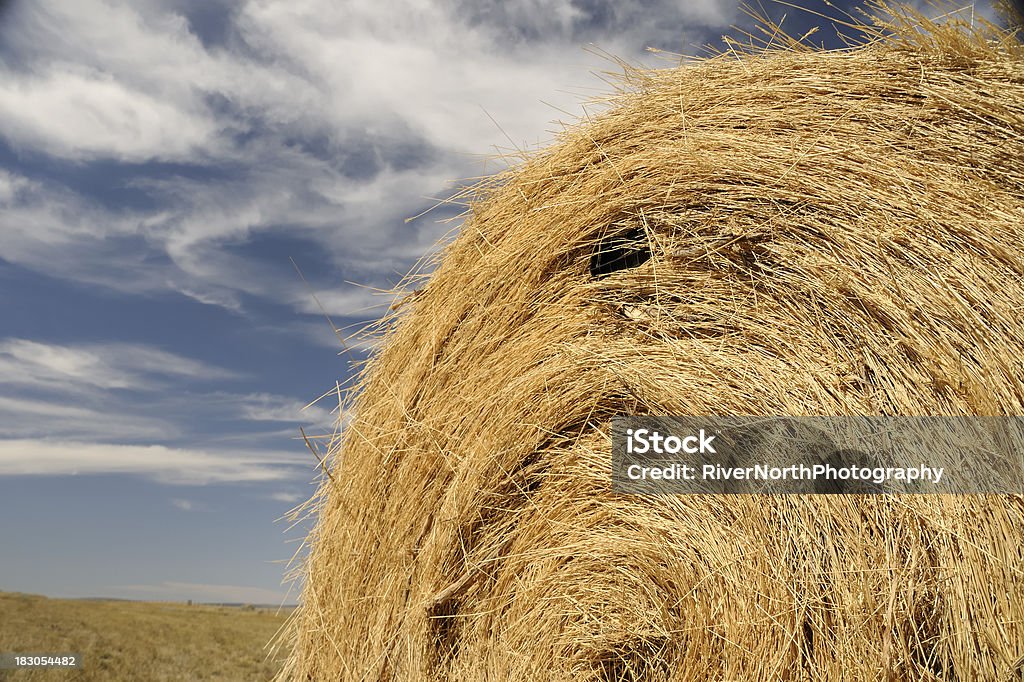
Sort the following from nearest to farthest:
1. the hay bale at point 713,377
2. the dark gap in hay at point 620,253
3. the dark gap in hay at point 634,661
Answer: the hay bale at point 713,377 < the dark gap in hay at point 634,661 < the dark gap in hay at point 620,253

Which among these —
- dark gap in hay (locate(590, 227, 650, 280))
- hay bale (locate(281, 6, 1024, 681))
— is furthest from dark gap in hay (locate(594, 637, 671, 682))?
dark gap in hay (locate(590, 227, 650, 280))

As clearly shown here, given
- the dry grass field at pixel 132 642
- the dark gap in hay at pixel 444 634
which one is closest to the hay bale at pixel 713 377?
the dark gap in hay at pixel 444 634

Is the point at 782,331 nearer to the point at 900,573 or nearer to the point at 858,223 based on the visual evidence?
the point at 858,223

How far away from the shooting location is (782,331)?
1.90 meters

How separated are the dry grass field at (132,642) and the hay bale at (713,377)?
3.96 m

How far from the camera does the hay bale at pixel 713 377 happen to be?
165cm

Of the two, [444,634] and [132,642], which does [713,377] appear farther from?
[132,642]

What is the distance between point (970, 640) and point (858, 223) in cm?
90

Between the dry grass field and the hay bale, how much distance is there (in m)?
3.96

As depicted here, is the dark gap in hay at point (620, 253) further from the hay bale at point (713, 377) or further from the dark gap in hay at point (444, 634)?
the dark gap in hay at point (444, 634)

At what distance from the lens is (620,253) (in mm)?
2264

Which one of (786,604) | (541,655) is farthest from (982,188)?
(541,655)

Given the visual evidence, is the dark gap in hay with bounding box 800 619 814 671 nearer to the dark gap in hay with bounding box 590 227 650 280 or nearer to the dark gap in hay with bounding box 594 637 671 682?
the dark gap in hay with bounding box 594 637 671 682

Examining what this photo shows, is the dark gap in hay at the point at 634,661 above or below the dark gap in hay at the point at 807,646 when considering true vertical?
below
